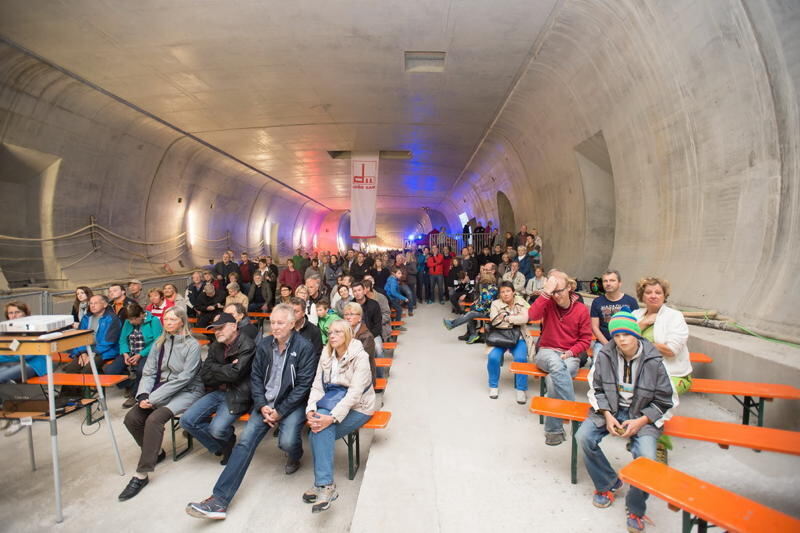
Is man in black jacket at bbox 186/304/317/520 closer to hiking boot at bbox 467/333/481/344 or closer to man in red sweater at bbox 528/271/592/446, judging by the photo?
man in red sweater at bbox 528/271/592/446

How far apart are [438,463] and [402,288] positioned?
792 centimetres

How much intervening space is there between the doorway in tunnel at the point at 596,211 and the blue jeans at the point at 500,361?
18.4 feet

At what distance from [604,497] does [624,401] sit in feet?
2.23

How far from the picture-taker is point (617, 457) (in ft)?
11.7

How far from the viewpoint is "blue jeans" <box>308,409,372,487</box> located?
Result: 3.17m

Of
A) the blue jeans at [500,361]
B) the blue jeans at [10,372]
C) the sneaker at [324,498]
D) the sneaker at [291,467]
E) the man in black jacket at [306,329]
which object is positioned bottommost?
the sneaker at [291,467]

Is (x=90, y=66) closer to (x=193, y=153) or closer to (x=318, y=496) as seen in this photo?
(x=193, y=153)

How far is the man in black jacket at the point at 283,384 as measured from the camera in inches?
138

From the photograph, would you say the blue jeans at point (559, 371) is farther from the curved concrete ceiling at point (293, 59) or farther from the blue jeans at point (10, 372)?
the blue jeans at point (10, 372)

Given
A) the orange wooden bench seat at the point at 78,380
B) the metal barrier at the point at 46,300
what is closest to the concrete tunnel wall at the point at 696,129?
A: the orange wooden bench seat at the point at 78,380

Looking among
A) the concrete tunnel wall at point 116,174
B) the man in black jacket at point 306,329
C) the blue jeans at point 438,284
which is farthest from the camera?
the blue jeans at point 438,284

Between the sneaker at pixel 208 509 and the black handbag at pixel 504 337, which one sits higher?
the black handbag at pixel 504 337

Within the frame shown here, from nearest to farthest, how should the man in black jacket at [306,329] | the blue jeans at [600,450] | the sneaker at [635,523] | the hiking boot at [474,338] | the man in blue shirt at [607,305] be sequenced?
the sneaker at [635,523]
the blue jeans at [600,450]
the man in black jacket at [306,329]
the man in blue shirt at [607,305]
the hiking boot at [474,338]

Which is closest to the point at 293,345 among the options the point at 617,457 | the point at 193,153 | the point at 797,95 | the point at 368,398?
Answer: the point at 368,398
